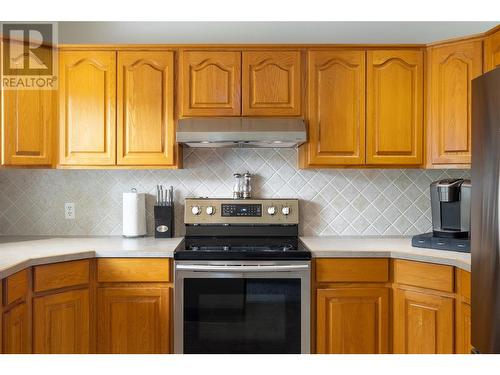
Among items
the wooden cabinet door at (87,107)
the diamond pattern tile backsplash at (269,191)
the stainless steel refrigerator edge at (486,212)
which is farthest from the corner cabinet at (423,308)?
the wooden cabinet door at (87,107)

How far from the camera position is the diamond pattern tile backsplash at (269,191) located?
3.08 meters

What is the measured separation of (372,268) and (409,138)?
83 cm

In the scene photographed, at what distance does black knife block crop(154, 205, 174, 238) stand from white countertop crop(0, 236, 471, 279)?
0.06 meters

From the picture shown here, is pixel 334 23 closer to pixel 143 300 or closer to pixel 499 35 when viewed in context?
pixel 499 35

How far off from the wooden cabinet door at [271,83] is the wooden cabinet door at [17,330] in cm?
157

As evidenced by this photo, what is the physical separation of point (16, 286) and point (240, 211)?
1369mm

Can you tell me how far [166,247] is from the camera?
2.59 m

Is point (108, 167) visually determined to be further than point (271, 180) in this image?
No

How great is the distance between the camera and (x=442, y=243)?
8.11ft

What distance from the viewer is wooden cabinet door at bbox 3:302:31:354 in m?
1.99

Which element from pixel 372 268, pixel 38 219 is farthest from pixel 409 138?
pixel 38 219

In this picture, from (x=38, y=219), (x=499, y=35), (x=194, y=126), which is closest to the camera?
(x=499, y=35)

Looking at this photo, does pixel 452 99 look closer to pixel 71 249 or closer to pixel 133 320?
pixel 133 320

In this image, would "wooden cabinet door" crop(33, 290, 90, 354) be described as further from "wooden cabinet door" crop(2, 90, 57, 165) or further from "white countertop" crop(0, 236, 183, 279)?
"wooden cabinet door" crop(2, 90, 57, 165)
